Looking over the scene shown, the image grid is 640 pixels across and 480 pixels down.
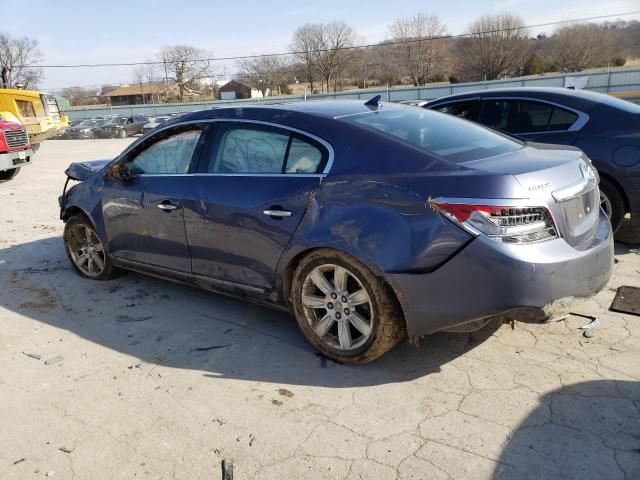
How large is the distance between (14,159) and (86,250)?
28.1 feet

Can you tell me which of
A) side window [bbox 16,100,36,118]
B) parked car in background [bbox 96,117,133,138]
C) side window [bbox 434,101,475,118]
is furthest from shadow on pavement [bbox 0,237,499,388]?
parked car in background [bbox 96,117,133,138]

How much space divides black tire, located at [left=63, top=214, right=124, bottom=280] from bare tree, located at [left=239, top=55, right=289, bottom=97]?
7207 centimetres

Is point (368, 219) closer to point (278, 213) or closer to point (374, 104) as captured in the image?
point (278, 213)

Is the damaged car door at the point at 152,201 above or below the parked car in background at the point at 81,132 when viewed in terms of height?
above

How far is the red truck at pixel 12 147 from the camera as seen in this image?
11961 millimetres

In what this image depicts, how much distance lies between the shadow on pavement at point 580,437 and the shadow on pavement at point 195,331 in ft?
2.45

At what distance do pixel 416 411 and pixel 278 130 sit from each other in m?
1.98

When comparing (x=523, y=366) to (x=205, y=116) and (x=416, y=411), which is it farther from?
(x=205, y=116)

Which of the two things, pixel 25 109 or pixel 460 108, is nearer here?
pixel 460 108

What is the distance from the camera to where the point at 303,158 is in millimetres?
3490

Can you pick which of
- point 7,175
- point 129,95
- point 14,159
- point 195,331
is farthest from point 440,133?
point 129,95

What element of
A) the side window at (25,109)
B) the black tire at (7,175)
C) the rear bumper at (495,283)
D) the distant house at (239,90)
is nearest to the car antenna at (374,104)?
the rear bumper at (495,283)

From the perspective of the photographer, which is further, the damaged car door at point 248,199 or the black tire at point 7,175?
the black tire at point 7,175

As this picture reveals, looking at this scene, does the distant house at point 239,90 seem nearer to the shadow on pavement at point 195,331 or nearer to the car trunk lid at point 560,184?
the shadow on pavement at point 195,331
